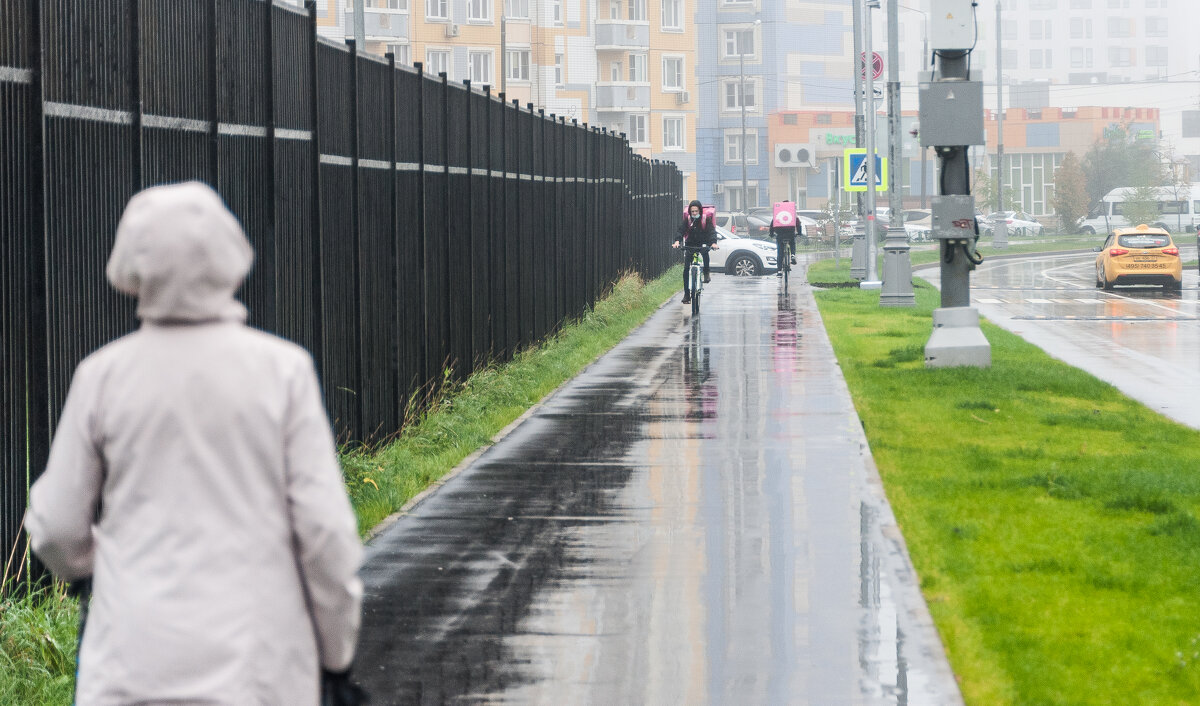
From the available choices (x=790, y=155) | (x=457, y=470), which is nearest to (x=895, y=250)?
(x=457, y=470)

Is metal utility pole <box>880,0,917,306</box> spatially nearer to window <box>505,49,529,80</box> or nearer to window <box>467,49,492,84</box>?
window <box>467,49,492,84</box>

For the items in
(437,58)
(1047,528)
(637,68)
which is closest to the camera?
(1047,528)

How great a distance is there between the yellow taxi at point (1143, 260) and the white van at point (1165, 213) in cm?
5217

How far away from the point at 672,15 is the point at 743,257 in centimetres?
5566

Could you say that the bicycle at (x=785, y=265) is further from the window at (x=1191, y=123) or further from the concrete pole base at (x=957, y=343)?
the window at (x=1191, y=123)

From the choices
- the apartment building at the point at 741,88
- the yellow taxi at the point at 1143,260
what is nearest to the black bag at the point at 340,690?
the yellow taxi at the point at 1143,260

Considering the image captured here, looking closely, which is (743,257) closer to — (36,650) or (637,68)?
(36,650)

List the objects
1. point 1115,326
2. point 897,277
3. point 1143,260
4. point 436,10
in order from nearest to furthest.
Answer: point 1115,326 → point 897,277 → point 1143,260 → point 436,10

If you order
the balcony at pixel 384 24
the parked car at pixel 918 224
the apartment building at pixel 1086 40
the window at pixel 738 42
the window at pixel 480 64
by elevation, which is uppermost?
the apartment building at pixel 1086 40

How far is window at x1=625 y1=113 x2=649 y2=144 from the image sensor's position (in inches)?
3696

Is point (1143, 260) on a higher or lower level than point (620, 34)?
lower

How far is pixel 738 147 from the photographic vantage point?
117688 mm

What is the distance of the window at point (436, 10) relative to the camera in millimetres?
82688

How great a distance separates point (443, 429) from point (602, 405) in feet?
8.04
